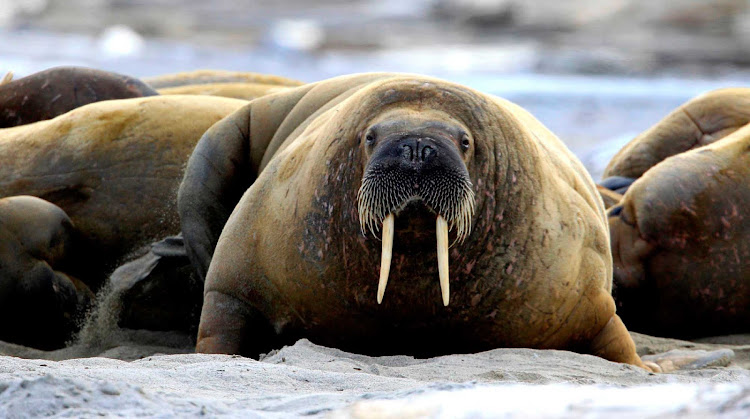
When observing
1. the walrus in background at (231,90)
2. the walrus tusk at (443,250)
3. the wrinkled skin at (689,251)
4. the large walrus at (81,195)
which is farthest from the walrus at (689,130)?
the walrus tusk at (443,250)

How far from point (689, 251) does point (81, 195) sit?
11.2 feet

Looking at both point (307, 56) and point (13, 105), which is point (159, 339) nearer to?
point (13, 105)

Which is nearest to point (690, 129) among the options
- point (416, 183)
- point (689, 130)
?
point (689, 130)

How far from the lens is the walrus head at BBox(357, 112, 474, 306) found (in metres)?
3.80

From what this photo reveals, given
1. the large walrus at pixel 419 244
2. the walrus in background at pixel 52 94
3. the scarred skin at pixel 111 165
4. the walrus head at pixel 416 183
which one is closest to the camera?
the walrus head at pixel 416 183

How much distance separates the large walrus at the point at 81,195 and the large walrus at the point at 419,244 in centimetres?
121

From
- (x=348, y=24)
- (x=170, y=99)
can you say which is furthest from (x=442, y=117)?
(x=348, y=24)

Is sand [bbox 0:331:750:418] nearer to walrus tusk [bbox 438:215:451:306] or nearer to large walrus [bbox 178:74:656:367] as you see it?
large walrus [bbox 178:74:656:367]

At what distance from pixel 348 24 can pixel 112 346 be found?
3232 centimetres

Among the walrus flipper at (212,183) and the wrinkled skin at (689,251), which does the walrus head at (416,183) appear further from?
the wrinkled skin at (689,251)

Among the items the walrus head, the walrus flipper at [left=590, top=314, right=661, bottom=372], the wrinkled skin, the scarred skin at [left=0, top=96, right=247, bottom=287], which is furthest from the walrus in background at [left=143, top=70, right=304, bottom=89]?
the walrus head

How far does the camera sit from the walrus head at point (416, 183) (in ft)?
12.5

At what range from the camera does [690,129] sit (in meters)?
7.81

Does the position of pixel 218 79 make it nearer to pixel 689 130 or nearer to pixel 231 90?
pixel 231 90
